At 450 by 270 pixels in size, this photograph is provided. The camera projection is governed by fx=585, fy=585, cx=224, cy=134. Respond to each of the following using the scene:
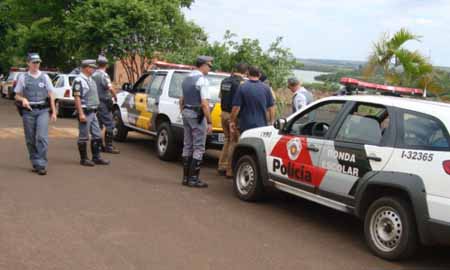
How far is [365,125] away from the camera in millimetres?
6184

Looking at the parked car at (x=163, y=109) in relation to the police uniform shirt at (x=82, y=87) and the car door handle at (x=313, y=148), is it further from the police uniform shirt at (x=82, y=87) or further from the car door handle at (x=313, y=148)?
the car door handle at (x=313, y=148)

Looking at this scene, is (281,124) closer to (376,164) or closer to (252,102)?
(252,102)

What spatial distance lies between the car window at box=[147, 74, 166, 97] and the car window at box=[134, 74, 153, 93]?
191mm

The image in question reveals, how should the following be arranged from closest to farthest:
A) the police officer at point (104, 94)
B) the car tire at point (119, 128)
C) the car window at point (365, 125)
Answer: the car window at point (365, 125), the police officer at point (104, 94), the car tire at point (119, 128)

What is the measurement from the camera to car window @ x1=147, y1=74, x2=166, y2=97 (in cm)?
1127

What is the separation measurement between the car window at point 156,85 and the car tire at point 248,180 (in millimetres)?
3651

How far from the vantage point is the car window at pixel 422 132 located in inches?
209

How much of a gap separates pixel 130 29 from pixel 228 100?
13204mm

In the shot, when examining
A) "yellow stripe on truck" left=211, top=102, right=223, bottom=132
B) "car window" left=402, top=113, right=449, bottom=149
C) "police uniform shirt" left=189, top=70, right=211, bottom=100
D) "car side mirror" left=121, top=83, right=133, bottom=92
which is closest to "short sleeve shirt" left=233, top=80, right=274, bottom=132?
"police uniform shirt" left=189, top=70, right=211, bottom=100

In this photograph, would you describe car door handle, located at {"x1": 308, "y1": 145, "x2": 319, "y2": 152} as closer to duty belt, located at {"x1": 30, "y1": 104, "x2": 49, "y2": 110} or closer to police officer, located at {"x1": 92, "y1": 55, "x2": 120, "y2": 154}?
duty belt, located at {"x1": 30, "y1": 104, "x2": 49, "y2": 110}

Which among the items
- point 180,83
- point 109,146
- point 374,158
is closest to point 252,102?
point 180,83

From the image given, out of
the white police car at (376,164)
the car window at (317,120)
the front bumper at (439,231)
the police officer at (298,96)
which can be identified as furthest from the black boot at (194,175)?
the front bumper at (439,231)

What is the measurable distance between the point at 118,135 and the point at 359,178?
822 cm

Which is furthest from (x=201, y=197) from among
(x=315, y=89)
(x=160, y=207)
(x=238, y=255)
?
(x=315, y=89)
